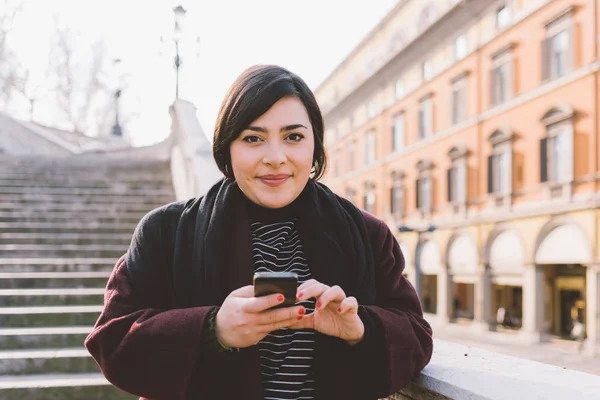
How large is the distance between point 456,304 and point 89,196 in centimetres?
2053

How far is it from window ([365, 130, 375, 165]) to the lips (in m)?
30.1

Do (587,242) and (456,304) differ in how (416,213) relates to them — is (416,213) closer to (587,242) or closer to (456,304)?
(456,304)

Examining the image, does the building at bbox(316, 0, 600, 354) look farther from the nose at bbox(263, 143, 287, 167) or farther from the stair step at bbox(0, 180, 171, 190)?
the nose at bbox(263, 143, 287, 167)

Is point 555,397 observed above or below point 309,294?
below

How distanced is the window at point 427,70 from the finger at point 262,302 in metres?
25.0

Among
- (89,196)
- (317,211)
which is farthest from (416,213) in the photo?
(317,211)

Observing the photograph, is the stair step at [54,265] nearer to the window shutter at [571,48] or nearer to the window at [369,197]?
the window shutter at [571,48]

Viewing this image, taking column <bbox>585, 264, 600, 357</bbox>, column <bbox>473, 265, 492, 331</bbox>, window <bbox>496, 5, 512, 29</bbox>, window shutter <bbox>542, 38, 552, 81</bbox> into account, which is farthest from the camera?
column <bbox>473, 265, 492, 331</bbox>

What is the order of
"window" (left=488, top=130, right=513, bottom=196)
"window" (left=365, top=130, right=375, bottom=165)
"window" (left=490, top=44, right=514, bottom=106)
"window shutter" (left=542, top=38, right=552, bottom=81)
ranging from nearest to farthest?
"window shutter" (left=542, top=38, right=552, bottom=81), "window" (left=488, top=130, right=513, bottom=196), "window" (left=490, top=44, right=514, bottom=106), "window" (left=365, top=130, right=375, bottom=165)

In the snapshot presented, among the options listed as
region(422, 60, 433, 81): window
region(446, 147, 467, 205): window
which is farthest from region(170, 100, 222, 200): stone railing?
region(422, 60, 433, 81): window

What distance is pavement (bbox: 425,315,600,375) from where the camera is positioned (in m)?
14.5

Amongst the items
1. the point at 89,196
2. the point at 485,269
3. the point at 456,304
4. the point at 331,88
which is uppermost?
the point at 331,88

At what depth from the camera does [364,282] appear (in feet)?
5.53

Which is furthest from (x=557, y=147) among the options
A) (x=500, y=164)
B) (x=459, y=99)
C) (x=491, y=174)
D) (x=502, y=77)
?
(x=459, y=99)
